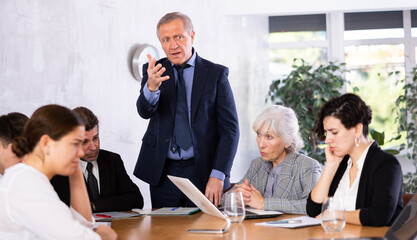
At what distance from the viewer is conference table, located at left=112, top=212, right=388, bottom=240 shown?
2.16 m

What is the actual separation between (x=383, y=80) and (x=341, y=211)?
663cm

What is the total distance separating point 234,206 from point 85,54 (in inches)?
92.4

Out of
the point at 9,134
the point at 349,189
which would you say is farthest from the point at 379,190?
the point at 9,134

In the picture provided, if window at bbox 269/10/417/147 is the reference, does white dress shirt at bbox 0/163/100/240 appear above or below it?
below

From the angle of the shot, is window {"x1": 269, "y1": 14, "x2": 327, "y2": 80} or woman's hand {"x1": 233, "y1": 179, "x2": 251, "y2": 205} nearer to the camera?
woman's hand {"x1": 233, "y1": 179, "x2": 251, "y2": 205}

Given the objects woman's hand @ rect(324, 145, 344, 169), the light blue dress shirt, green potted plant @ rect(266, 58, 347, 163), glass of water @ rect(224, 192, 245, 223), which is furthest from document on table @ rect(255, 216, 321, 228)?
green potted plant @ rect(266, 58, 347, 163)

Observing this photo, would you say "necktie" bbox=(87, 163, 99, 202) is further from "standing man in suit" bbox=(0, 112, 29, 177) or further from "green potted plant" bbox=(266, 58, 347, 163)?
"green potted plant" bbox=(266, 58, 347, 163)

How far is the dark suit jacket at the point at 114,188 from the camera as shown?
306cm

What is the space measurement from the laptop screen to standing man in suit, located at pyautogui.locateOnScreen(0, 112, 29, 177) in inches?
63.6

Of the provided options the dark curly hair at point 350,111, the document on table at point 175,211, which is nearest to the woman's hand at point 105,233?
the document on table at point 175,211

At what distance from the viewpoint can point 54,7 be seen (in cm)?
389

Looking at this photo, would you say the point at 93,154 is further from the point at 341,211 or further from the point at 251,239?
the point at 341,211

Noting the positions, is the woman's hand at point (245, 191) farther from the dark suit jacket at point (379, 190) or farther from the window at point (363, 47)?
the window at point (363, 47)

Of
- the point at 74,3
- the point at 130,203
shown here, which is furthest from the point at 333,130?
the point at 74,3
